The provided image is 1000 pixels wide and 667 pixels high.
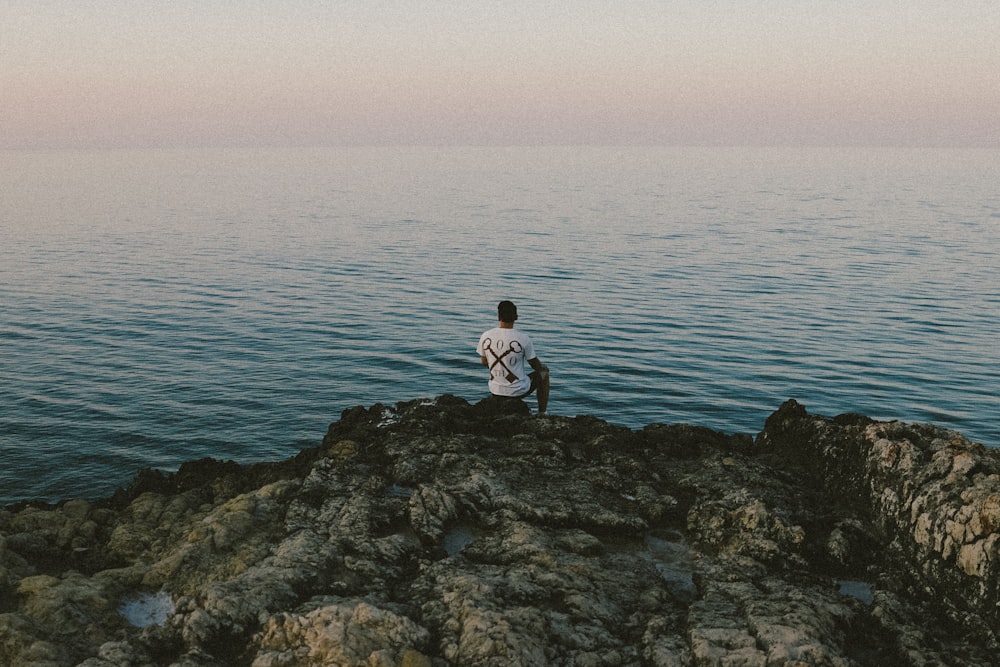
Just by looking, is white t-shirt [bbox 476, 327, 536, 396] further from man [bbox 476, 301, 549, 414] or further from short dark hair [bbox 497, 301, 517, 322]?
short dark hair [bbox 497, 301, 517, 322]

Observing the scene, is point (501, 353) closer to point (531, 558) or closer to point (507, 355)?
point (507, 355)

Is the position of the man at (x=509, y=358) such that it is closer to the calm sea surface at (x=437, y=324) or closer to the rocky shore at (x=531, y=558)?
the rocky shore at (x=531, y=558)

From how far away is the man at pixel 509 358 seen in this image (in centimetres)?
1525

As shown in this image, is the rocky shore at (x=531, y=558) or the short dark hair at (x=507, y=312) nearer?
the rocky shore at (x=531, y=558)

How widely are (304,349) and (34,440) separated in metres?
11.3

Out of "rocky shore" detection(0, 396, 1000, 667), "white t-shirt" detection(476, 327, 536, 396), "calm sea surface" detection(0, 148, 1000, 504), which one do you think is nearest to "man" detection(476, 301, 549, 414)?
"white t-shirt" detection(476, 327, 536, 396)

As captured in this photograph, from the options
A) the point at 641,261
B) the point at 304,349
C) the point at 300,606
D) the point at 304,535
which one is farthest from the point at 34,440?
the point at 641,261

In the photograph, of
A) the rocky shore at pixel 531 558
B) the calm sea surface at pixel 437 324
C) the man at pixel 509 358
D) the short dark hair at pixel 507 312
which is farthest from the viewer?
the calm sea surface at pixel 437 324

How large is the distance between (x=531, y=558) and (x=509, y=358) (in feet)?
18.6

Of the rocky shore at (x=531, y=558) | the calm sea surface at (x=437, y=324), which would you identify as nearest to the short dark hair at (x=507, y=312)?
the rocky shore at (x=531, y=558)

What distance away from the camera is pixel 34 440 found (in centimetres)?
2139

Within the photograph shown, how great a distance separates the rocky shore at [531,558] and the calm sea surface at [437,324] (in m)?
8.49

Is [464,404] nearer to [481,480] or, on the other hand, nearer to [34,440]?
[481,480]

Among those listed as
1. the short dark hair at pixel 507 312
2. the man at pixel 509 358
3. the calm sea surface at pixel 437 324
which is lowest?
the calm sea surface at pixel 437 324
